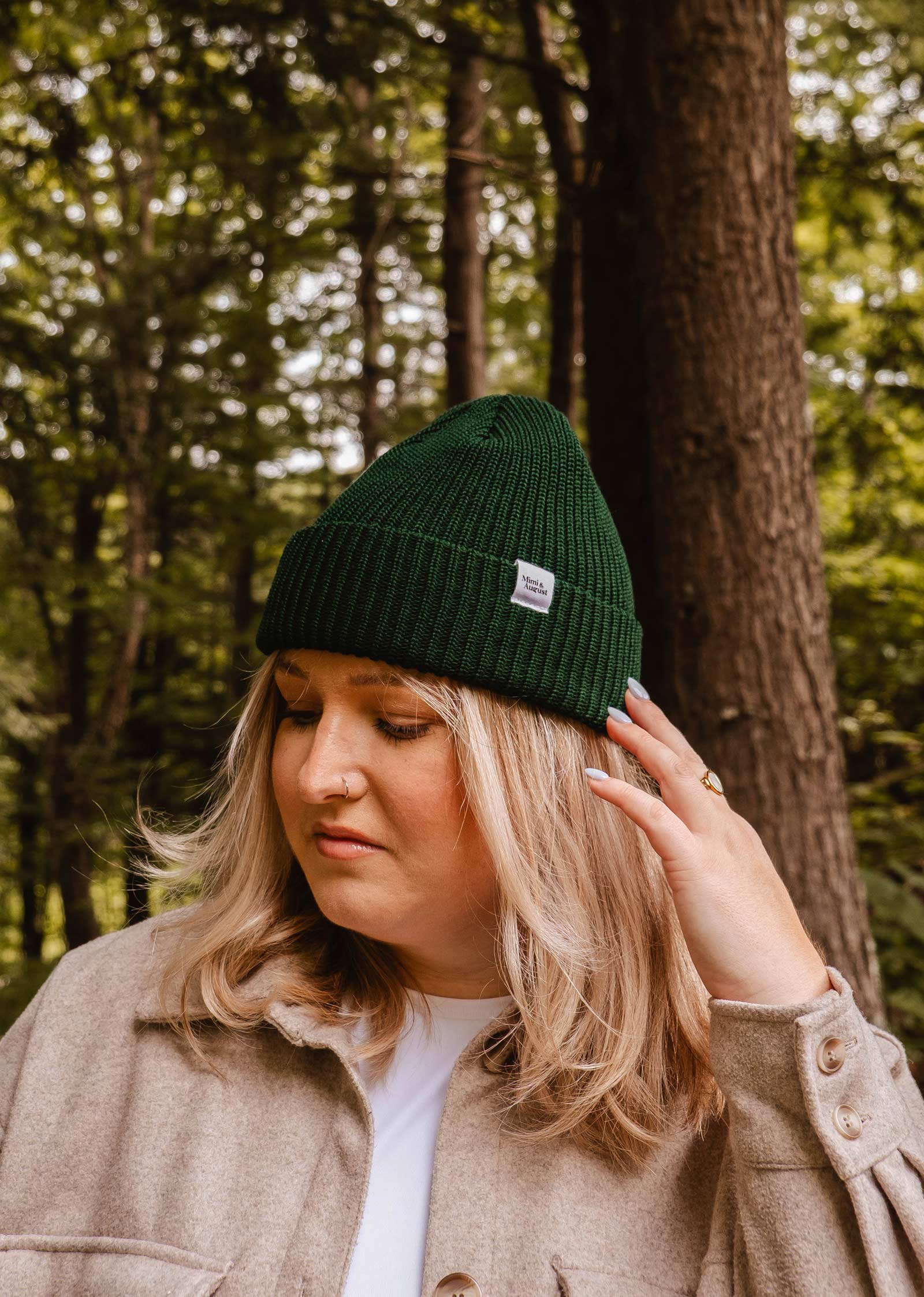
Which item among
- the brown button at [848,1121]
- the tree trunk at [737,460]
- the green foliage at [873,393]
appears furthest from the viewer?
the green foliage at [873,393]

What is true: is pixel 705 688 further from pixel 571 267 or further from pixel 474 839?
pixel 571 267

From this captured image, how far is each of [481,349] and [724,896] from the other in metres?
4.84

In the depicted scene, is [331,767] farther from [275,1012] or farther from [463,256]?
[463,256]

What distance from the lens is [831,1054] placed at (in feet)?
4.79

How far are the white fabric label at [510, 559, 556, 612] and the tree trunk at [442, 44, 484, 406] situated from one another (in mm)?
4152

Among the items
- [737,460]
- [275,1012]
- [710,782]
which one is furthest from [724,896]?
[737,460]

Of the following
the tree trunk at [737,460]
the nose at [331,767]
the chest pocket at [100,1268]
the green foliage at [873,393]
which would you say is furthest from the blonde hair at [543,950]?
the green foliage at [873,393]

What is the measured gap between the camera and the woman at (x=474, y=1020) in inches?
59.4

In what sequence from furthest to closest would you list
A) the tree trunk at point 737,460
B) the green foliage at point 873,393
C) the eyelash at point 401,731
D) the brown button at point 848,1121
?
the green foliage at point 873,393, the tree trunk at point 737,460, the eyelash at point 401,731, the brown button at point 848,1121

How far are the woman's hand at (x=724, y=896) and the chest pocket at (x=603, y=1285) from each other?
0.44 m

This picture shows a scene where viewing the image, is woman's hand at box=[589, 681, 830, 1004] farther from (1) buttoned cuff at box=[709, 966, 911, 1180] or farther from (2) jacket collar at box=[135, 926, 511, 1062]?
(2) jacket collar at box=[135, 926, 511, 1062]

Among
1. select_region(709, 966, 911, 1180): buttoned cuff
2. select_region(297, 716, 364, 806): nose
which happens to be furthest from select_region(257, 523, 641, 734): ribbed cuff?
select_region(709, 966, 911, 1180): buttoned cuff

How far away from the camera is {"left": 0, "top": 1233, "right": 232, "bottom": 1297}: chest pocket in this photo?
1.54 metres

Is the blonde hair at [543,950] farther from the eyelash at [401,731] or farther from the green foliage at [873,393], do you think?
the green foliage at [873,393]
